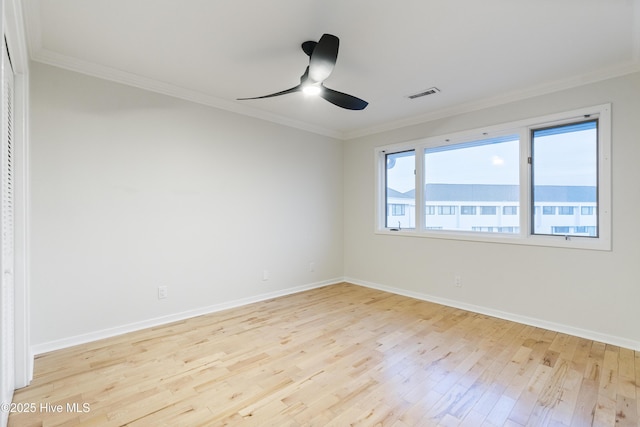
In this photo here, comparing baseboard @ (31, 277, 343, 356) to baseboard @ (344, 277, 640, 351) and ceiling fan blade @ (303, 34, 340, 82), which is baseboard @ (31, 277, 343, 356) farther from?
ceiling fan blade @ (303, 34, 340, 82)

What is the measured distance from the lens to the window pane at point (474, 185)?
347cm

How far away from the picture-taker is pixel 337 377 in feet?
7.26

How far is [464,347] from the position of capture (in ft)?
8.84

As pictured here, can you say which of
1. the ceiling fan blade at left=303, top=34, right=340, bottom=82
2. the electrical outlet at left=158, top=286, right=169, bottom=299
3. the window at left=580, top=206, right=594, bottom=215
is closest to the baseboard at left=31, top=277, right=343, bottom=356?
the electrical outlet at left=158, top=286, right=169, bottom=299

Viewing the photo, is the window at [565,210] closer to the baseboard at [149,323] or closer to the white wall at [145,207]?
the white wall at [145,207]

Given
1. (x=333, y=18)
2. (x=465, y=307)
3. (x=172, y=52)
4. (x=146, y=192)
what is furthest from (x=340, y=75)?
(x=465, y=307)

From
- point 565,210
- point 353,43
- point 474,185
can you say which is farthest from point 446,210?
point 353,43

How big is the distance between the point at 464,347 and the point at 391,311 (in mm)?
1001

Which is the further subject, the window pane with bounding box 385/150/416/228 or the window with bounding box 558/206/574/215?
the window pane with bounding box 385/150/416/228

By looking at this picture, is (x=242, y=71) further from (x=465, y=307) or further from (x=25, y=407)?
(x=465, y=307)

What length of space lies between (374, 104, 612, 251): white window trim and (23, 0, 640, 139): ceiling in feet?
1.04

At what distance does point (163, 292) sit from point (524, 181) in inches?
156

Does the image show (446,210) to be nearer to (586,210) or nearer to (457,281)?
(457,281)

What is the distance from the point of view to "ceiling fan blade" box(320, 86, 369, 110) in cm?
248
